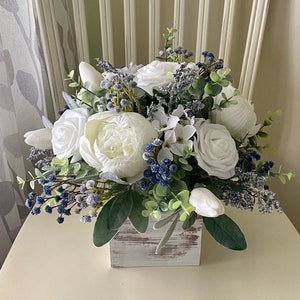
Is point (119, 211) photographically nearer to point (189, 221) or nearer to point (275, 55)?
point (189, 221)

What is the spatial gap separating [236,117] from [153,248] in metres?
0.27

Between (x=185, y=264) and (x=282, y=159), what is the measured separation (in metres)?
0.53

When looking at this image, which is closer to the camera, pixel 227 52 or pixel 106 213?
pixel 106 213

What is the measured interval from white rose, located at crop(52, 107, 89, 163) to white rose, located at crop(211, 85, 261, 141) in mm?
200

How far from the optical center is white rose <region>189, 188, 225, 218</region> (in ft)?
1.68

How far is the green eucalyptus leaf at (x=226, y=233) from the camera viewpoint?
2.00 feet

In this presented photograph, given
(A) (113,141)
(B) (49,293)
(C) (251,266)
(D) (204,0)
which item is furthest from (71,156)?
(D) (204,0)

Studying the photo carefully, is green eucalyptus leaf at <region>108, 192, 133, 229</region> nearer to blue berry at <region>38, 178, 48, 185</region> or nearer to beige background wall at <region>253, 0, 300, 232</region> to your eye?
blue berry at <region>38, 178, 48, 185</region>

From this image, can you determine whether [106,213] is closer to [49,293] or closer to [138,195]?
[138,195]

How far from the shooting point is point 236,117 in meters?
0.59

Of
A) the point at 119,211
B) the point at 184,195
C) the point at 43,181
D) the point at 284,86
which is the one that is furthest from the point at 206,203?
the point at 284,86

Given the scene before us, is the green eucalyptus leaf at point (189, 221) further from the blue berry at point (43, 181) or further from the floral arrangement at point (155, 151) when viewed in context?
the blue berry at point (43, 181)

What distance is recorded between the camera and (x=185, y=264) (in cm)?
71

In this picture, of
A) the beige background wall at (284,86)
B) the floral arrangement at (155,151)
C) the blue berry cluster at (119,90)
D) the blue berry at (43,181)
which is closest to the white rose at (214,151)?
the floral arrangement at (155,151)
